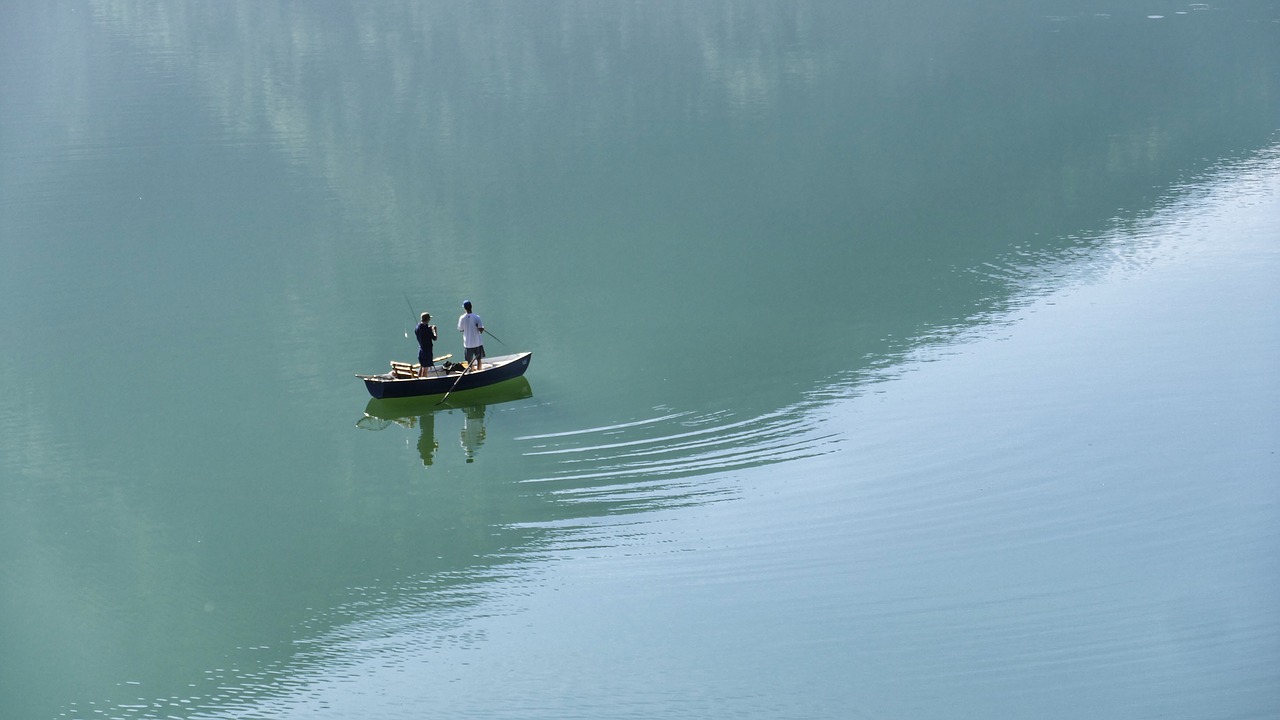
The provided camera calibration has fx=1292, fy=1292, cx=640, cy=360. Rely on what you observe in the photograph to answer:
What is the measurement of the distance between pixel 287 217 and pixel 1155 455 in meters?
23.3

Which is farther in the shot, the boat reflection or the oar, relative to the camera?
the oar

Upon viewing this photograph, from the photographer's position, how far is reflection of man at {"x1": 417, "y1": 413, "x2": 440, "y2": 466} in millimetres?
21531

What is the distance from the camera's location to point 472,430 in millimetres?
22141

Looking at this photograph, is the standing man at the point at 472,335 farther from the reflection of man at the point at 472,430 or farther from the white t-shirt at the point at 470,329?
the reflection of man at the point at 472,430

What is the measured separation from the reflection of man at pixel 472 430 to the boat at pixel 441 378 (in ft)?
1.52

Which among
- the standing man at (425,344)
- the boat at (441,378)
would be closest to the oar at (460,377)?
the boat at (441,378)

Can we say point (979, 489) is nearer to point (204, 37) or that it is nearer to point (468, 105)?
point (468, 105)

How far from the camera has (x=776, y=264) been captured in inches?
1177

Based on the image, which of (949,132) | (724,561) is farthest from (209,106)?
(724,561)

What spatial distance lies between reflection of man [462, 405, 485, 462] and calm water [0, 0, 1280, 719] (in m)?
0.09

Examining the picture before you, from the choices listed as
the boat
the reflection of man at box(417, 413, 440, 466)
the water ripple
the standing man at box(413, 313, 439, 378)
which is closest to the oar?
the boat

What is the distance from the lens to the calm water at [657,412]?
15.8 metres

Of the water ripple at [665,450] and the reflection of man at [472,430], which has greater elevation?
the reflection of man at [472,430]

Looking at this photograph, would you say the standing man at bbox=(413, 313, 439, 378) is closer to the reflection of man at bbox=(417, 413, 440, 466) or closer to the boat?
the boat
